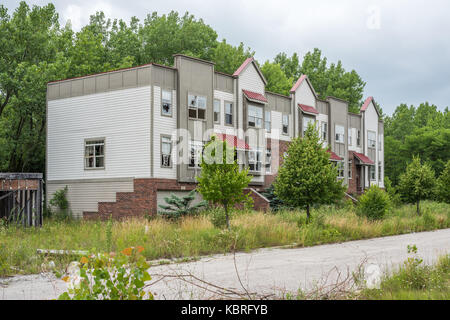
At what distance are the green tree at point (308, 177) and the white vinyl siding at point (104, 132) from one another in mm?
8840

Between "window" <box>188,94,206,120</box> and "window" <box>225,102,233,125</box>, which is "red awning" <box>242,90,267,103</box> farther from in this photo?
"window" <box>188,94,206,120</box>

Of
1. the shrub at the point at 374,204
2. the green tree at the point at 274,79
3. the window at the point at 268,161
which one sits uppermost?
the green tree at the point at 274,79

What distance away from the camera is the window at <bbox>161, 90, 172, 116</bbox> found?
3067cm

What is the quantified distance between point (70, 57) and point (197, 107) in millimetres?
13702

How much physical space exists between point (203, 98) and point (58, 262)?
2078 cm

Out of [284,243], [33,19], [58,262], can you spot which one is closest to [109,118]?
[33,19]

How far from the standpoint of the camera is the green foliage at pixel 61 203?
32844mm

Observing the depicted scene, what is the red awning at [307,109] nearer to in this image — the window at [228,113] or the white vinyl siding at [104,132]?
the window at [228,113]

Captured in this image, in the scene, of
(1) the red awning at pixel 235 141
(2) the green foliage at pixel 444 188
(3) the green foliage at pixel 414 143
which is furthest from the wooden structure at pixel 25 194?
(3) the green foliage at pixel 414 143

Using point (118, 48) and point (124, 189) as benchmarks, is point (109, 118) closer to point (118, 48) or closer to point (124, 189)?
point (124, 189)

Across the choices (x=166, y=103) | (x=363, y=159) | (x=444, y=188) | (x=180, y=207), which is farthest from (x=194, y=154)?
(x=363, y=159)

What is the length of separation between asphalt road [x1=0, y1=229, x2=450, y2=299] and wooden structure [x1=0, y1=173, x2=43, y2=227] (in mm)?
11104

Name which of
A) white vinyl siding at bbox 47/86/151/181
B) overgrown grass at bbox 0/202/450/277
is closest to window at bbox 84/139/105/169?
white vinyl siding at bbox 47/86/151/181

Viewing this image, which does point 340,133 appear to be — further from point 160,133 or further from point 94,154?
point 94,154
